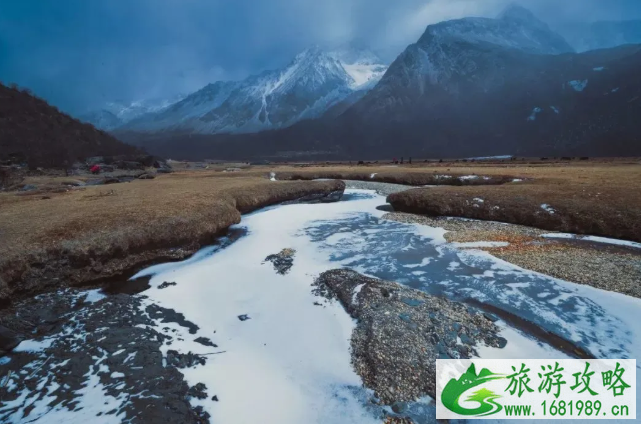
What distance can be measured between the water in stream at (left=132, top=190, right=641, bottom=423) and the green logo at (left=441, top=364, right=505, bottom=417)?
134cm

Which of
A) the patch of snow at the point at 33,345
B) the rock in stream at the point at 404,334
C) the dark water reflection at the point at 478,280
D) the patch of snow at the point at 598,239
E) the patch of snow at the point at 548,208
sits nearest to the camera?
the rock in stream at the point at 404,334

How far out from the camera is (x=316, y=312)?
15555mm

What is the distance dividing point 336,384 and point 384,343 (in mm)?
2653

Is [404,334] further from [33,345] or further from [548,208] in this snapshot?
[548,208]

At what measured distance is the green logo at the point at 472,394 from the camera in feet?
32.2

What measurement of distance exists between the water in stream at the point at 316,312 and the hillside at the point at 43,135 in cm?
9105

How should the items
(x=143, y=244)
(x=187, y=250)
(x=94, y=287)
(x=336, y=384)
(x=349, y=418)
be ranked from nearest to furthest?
1. (x=349, y=418)
2. (x=336, y=384)
3. (x=94, y=287)
4. (x=143, y=244)
5. (x=187, y=250)

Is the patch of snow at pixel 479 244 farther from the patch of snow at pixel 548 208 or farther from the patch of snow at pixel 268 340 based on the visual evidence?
the patch of snow at pixel 268 340

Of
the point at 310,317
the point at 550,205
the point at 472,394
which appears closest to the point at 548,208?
the point at 550,205

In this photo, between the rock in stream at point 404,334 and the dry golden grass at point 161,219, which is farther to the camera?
the dry golden grass at point 161,219

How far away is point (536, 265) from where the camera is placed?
66.2ft

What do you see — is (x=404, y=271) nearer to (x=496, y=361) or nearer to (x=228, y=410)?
(x=496, y=361)

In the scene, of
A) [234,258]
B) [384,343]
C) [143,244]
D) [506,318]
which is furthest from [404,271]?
[143,244]

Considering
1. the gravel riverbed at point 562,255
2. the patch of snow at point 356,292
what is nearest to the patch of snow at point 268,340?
the patch of snow at point 356,292
